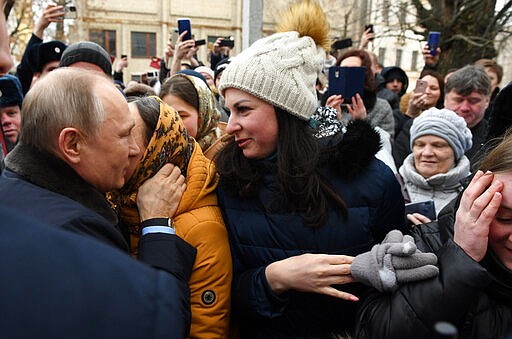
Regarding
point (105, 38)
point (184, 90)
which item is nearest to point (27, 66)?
point (184, 90)

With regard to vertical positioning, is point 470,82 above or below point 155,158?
above

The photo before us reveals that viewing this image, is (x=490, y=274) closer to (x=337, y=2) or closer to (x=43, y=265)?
(x=43, y=265)

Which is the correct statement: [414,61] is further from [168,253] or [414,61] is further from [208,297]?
[168,253]

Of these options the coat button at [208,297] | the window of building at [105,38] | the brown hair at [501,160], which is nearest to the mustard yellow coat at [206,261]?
the coat button at [208,297]

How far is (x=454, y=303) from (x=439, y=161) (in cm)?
161

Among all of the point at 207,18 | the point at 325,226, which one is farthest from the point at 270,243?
the point at 207,18

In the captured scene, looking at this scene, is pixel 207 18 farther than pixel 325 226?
Yes

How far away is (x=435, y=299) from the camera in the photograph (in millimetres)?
1328

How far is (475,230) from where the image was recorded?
1361 mm

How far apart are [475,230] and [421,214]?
3.19 ft

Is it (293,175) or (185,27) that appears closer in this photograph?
(293,175)

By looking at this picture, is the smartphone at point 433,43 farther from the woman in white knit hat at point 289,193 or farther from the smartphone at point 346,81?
the woman in white knit hat at point 289,193

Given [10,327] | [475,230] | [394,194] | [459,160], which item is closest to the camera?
[10,327]

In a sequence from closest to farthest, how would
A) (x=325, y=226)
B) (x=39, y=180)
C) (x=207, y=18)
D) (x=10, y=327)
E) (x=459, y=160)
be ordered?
(x=10, y=327) < (x=39, y=180) < (x=325, y=226) < (x=459, y=160) < (x=207, y=18)
